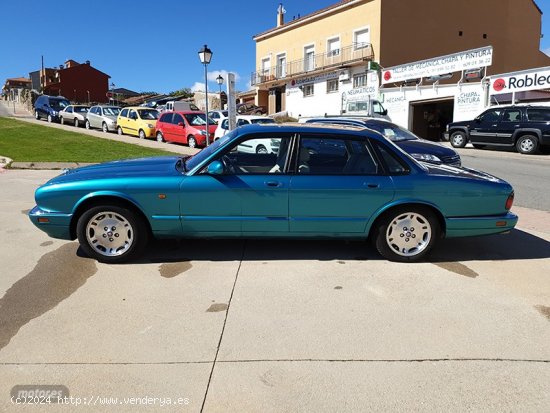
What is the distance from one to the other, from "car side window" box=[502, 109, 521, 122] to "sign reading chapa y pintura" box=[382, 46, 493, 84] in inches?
262

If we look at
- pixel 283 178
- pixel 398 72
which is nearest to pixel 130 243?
pixel 283 178

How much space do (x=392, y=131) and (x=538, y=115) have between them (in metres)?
9.38

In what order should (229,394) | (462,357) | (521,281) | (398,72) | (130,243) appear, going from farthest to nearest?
(398,72)
(130,243)
(521,281)
(462,357)
(229,394)

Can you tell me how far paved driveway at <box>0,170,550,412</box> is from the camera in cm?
258

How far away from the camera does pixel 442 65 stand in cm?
2498

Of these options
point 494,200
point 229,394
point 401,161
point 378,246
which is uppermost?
point 401,161

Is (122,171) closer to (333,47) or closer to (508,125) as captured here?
(508,125)

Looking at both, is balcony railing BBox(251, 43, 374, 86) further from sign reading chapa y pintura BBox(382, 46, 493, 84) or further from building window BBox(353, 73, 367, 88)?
sign reading chapa y pintura BBox(382, 46, 493, 84)

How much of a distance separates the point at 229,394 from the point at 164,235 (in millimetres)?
2370

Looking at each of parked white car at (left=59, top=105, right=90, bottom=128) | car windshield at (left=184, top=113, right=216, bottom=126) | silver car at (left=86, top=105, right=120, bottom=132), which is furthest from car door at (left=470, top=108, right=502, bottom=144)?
parked white car at (left=59, top=105, right=90, bottom=128)

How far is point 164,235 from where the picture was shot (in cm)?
462

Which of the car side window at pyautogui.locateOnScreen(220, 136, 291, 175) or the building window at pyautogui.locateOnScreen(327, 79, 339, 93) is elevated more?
the building window at pyautogui.locateOnScreen(327, 79, 339, 93)

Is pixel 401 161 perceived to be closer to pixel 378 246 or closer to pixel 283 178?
pixel 378 246

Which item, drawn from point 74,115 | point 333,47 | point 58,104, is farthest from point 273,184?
point 333,47
